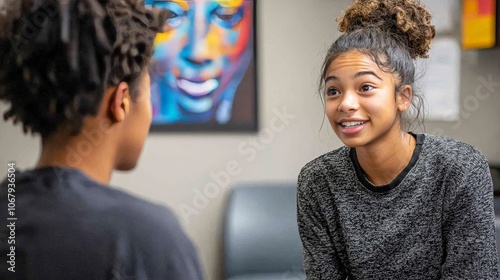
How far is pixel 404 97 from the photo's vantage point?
1120 millimetres

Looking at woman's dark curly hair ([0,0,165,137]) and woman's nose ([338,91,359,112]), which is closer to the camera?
woman's dark curly hair ([0,0,165,137])

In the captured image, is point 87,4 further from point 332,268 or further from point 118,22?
point 332,268

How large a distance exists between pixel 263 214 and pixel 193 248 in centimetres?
163

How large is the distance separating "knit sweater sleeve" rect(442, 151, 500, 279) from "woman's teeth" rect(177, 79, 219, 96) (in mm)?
1196

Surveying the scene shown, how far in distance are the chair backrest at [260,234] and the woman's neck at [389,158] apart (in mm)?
989

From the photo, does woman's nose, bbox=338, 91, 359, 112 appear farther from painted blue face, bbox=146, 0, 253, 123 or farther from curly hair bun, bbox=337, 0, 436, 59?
painted blue face, bbox=146, 0, 253, 123

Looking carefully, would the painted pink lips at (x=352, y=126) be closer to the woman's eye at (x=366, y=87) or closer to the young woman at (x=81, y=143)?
the woman's eye at (x=366, y=87)

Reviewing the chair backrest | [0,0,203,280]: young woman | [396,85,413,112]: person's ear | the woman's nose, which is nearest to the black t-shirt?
[0,0,203,280]: young woman

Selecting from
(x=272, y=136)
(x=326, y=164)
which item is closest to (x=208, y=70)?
(x=272, y=136)

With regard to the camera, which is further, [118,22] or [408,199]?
[408,199]

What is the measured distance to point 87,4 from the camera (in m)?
0.49

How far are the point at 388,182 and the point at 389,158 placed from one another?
0.05m

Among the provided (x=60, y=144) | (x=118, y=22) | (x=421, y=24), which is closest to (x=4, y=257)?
(x=60, y=144)

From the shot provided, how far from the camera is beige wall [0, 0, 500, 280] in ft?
6.99
